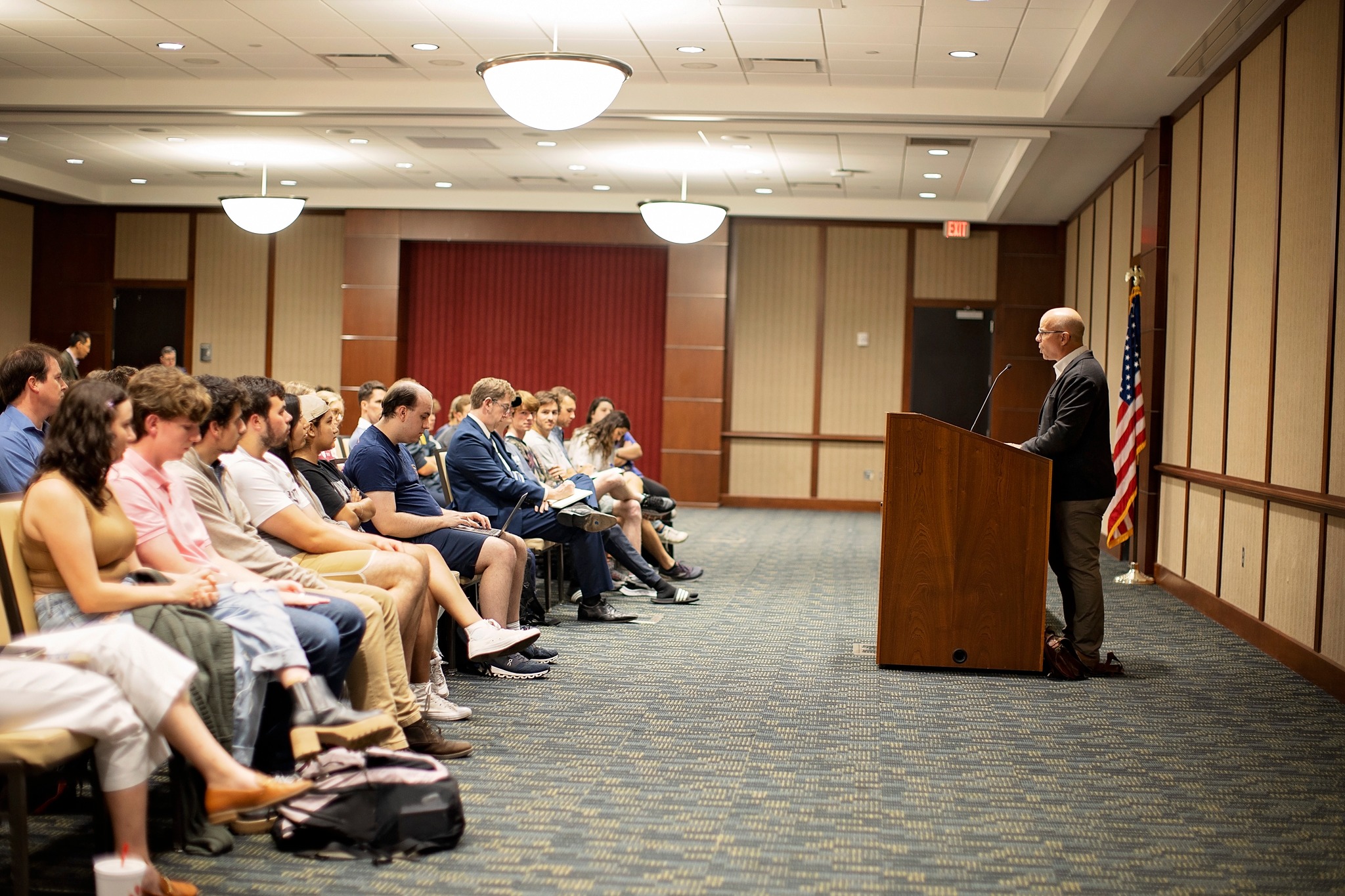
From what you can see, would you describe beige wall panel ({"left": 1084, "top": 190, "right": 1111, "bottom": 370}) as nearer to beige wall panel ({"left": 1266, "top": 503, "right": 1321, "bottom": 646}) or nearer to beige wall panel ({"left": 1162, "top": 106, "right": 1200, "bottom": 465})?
beige wall panel ({"left": 1162, "top": 106, "right": 1200, "bottom": 465})

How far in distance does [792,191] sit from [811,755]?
380 inches

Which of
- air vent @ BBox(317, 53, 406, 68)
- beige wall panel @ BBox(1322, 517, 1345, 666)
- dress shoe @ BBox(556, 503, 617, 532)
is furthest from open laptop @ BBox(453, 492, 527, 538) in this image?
air vent @ BBox(317, 53, 406, 68)

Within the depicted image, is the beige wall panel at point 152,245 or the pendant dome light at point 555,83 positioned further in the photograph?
the beige wall panel at point 152,245

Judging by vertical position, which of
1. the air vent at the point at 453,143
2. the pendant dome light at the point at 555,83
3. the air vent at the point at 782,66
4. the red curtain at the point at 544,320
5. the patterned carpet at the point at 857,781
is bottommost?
the patterned carpet at the point at 857,781

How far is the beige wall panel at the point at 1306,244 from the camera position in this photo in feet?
17.1

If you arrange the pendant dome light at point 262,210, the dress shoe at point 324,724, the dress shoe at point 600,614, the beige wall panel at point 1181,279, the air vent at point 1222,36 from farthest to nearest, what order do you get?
the pendant dome light at point 262,210
the beige wall panel at point 1181,279
the dress shoe at point 600,614
the air vent at point 1222,36
the dress shoe at point 324,724

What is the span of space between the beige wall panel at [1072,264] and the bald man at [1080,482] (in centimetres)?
739

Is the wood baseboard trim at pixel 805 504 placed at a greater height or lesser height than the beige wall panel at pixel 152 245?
lesser

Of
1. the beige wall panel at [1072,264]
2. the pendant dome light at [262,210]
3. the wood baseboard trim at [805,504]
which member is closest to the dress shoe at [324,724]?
the pendant dome light at [262,210]

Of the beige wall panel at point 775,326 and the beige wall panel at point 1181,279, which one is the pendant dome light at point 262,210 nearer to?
the beige wall panel at point 775,326

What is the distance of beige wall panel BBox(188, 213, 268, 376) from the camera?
563 inches

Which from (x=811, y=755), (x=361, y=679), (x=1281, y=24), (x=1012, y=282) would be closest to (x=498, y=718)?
(x=361, y=679)

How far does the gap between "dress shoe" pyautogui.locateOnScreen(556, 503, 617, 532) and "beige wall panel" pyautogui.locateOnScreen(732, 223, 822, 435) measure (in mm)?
7821

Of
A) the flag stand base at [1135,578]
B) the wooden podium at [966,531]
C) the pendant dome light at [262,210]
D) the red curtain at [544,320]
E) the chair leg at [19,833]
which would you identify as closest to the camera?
the chair leg at [19,833]
